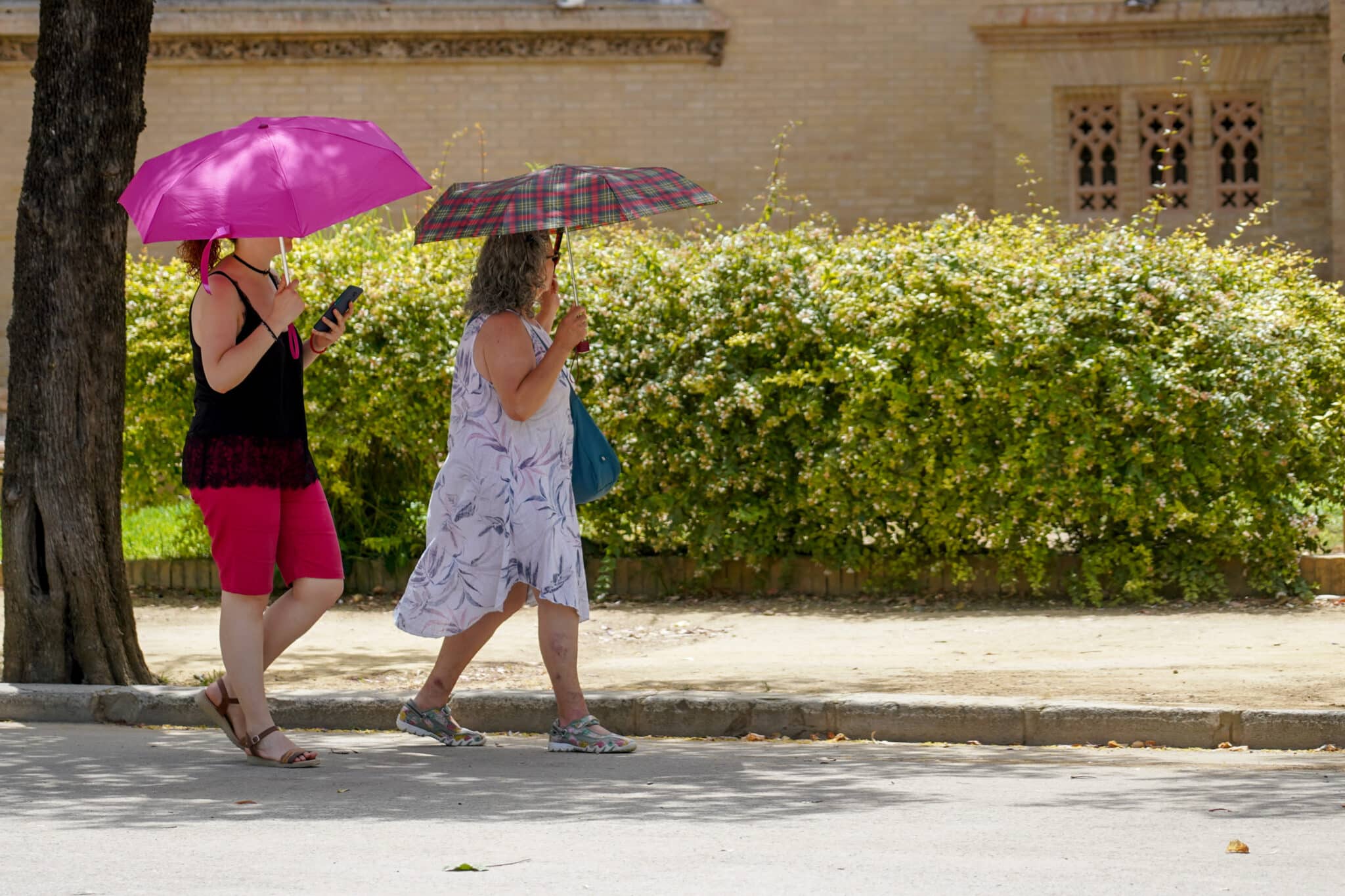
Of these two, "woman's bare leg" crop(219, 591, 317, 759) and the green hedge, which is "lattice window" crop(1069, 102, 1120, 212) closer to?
the green hedge

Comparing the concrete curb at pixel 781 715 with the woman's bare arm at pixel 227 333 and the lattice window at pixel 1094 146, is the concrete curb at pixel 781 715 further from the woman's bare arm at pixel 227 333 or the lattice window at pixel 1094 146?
the lattice window at pixel 1094 146

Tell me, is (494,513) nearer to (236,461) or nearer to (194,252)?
(236,461)

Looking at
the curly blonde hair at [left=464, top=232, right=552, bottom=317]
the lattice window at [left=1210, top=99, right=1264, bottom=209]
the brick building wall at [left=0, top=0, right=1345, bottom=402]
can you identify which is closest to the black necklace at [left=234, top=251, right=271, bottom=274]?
the curly blonde hair at [left=464, top=232, right=552, bottom=317]

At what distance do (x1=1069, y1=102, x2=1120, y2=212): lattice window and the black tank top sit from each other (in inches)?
573

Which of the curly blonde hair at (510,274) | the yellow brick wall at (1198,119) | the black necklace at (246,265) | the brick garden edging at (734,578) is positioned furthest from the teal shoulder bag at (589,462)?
the yellow brick wall at (1198,119)

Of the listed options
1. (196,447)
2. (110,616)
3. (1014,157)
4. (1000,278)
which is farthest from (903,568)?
(1014,157)

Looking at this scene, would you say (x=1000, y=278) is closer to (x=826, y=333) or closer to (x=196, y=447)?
(x=826, y=333)

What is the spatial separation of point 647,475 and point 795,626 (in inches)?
57.0

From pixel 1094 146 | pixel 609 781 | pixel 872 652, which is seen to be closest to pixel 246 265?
pixel 609 781

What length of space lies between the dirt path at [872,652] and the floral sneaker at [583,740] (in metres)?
1.26

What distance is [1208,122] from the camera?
1916cm

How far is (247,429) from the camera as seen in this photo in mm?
6125

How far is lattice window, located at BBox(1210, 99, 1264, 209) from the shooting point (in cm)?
1911

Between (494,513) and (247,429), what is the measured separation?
92 centimetres
